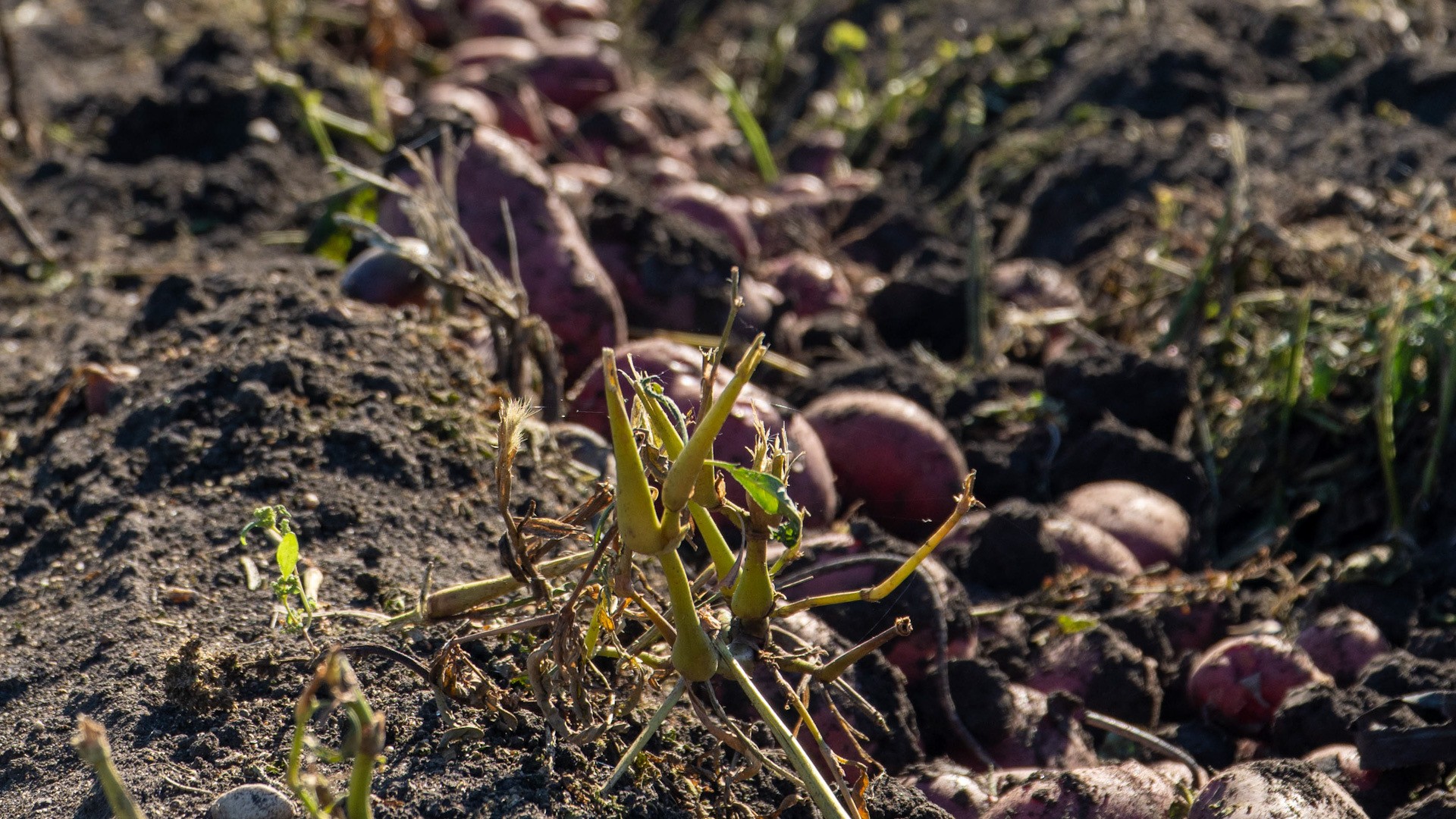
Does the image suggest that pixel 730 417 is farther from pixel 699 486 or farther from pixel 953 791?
pixel 699 486

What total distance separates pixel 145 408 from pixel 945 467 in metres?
1.51

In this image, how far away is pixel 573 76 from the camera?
4.87 m

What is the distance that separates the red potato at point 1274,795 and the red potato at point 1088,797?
0.06m

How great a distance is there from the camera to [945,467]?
2570 millimetres

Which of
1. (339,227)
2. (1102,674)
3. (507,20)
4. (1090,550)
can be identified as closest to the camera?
(1102,674)

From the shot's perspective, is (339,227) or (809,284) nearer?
(339,227)

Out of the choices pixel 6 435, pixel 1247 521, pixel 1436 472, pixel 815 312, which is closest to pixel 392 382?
pixel 6 435

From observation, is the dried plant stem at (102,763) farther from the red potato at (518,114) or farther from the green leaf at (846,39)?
the green leaf at (846,39)

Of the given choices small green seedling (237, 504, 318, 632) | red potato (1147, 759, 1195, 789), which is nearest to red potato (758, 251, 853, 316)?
red potato (1147, 759, 1195, 789)

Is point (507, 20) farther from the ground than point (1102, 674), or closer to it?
closer to it

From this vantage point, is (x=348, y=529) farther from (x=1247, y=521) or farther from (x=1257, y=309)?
(x=1257, y=309)

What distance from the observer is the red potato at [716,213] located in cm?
358

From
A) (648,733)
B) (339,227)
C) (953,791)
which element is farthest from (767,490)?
(339,227)

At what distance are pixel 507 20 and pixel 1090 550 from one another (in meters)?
3.93
